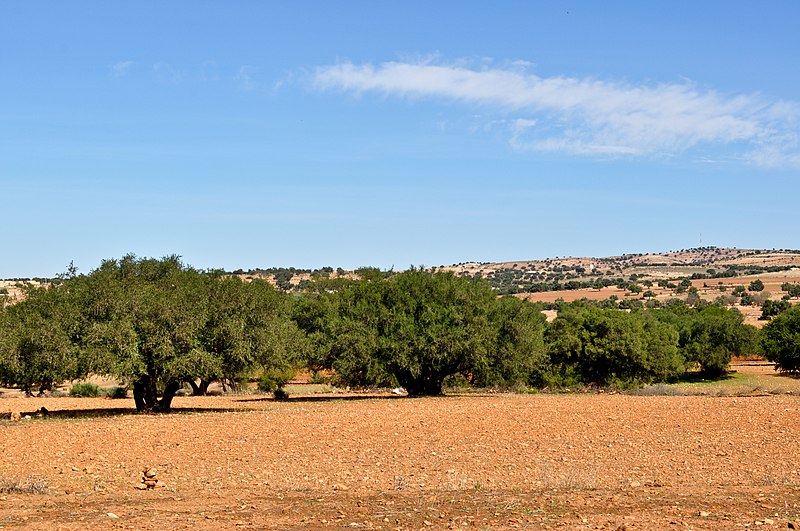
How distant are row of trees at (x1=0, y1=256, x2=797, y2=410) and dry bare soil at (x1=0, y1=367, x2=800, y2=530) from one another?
2.53 metres

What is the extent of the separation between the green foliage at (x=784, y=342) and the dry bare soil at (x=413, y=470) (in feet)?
148

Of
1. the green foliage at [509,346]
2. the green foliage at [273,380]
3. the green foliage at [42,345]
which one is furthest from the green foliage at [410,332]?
the green foliage at [42,345]

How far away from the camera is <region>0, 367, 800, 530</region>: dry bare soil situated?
12.8m

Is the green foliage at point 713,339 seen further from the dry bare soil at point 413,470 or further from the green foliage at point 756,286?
the green foliage at point 756,286

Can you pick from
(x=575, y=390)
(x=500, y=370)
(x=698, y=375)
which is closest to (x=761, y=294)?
(x=698, y=375)

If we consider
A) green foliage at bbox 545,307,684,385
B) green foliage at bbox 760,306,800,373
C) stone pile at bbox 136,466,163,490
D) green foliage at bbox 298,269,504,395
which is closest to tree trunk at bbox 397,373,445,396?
green foliage at bbox 298,269,504,395

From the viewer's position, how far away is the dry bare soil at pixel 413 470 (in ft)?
41.8

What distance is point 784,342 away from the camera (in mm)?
72062

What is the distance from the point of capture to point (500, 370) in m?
44.8

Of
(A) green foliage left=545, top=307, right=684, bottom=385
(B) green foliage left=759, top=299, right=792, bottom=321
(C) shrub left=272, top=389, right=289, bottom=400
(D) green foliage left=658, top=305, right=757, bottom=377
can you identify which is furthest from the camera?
(B) green foliage left=759, top=299, right=792, bottom=321

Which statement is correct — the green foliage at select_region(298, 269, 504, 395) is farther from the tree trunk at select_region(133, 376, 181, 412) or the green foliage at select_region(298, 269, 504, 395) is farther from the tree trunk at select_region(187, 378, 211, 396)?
the tree trunk at select_region(133, 376, 181, 412)

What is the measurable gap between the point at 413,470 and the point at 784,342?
6384 centimetres

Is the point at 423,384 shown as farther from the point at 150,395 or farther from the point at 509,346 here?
the point at 150,395

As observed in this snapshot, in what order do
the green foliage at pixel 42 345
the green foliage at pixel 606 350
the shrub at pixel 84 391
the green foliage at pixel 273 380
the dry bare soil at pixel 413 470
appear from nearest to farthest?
the dry bare soil at pixel 413 470
the green foliage at pixel 42 345
the green foliage at pixel 273 380
the shrub at pixel 84 391
the green foliage at pixel 606 350
